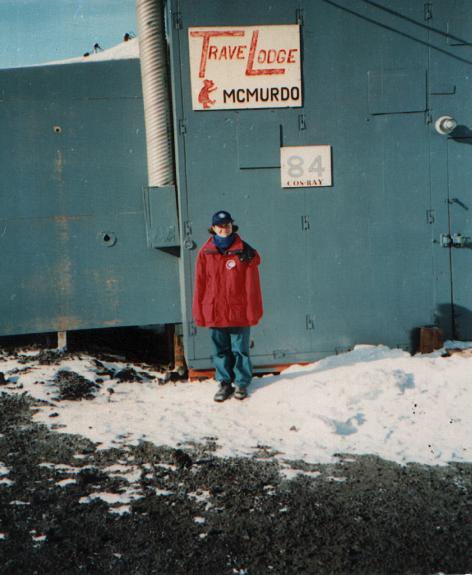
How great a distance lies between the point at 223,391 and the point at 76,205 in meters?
2.77

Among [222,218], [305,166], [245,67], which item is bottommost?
[222,218]

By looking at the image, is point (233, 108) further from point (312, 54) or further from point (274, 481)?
point (274, 481)

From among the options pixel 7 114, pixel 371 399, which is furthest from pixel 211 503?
pixel 7 114

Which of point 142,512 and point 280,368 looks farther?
point 280,368

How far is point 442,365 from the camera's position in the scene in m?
6.04

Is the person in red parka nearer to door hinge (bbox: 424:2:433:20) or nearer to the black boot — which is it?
the black boot

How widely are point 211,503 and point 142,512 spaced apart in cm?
43

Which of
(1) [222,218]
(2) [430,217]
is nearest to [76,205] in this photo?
(1) [222,218]

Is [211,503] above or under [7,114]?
under

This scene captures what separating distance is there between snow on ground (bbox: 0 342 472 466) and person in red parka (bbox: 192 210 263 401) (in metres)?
0.47

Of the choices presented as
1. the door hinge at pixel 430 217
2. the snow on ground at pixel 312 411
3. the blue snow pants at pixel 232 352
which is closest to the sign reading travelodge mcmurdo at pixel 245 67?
the door hinge at pixel 430 217

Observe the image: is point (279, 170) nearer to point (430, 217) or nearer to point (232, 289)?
point (232, 289)

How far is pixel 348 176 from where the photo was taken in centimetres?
657

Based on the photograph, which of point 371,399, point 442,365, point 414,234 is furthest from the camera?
point 414,234
